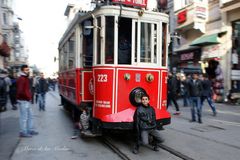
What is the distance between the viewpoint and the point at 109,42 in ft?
23.3

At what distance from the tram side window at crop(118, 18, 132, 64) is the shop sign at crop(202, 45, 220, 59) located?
11628 millimetres

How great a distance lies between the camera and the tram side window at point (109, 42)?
279 inches

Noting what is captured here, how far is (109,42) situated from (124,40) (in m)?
0.39

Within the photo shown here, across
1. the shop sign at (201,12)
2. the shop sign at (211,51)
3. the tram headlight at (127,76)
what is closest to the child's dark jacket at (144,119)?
the tram headlight at (127,76)

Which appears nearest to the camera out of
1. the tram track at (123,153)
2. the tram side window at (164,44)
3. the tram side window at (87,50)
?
the tram track at (123,153)

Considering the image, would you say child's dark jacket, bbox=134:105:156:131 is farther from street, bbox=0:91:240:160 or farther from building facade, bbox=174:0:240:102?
building facade, bbox=174:0:240:102

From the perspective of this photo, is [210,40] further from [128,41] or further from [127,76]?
[127,76]

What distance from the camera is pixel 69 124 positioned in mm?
10383

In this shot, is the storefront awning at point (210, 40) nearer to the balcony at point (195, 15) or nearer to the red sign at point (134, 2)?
the balcony at point (195, 15)

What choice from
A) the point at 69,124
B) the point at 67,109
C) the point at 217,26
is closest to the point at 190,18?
the point at 217,26

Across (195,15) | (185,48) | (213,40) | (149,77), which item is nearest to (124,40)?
(149,77)

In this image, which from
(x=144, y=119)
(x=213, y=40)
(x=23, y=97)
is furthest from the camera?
(x=213, y=40)

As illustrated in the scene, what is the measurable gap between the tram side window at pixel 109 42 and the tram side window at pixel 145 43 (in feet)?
2.38

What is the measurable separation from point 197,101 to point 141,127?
4.71 meters
